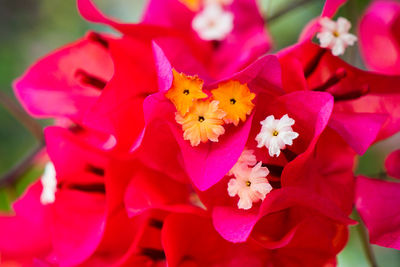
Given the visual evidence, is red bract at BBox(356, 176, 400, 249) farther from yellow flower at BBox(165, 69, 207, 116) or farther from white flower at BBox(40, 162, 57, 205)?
white flower at BBox(40, 162, 57, 205)

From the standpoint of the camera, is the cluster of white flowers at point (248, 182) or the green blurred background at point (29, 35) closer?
the cluster of white flowers at point (248, 182)

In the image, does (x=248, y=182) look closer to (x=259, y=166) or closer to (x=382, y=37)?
(x=259, y=166)

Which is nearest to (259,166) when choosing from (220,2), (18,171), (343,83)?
(343,83)

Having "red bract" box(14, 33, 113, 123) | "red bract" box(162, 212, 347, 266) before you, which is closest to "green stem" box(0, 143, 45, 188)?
"red bract" box(14, 33, 113, 123)

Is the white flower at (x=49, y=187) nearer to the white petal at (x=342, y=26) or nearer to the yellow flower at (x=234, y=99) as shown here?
the yellow flower at (x=234, y=99)

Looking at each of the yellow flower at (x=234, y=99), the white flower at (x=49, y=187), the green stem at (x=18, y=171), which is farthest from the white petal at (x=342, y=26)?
the green stem at (x=18, y=171)

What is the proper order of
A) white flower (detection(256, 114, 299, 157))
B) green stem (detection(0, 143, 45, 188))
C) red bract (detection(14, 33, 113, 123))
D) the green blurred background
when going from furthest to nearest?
1. the green blurred background
2. green stem (detection(0, 143, 45, 188))
3. red bract (detection(14, 33, 113, 123))
4. white flower (detection(256, 114, 299, 157))

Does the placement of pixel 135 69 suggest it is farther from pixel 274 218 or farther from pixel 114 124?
pixel 274 218
